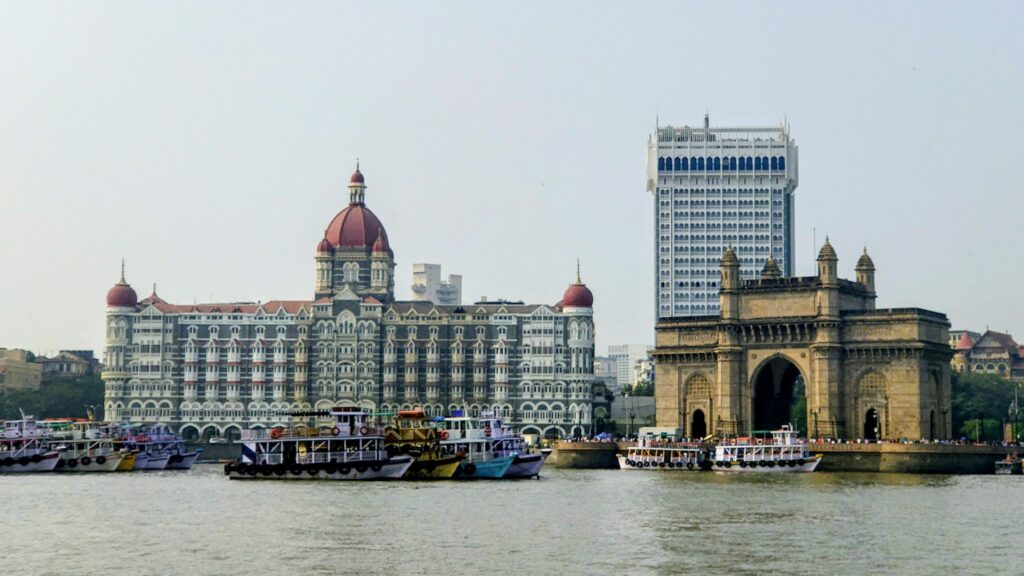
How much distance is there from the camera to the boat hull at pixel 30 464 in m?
122

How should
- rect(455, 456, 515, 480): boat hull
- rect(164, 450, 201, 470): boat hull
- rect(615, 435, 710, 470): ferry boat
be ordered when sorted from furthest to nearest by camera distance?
1. rect(164, 450, 201, 470): boat hull
2. rect(615, 435, 710, 470): ferry boat
3. rect(455, 456, 515, 480): boat hull

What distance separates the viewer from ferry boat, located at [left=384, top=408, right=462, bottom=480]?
10550cm

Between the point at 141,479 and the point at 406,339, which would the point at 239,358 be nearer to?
the point at 406,339

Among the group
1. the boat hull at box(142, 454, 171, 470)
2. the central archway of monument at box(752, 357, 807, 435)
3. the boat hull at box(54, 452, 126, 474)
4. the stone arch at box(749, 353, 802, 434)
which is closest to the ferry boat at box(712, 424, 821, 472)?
the stone arch at box(749, 353, 802, 434)

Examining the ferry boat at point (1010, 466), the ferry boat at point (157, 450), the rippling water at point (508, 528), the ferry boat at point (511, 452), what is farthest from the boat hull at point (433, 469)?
the ferry boat at point (1010, 466)

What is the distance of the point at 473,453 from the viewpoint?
10906 centimetres

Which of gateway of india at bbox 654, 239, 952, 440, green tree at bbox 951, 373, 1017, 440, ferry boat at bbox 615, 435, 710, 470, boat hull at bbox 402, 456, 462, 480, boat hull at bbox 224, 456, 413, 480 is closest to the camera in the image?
boat hull at bbox 224, 456, 413, 480

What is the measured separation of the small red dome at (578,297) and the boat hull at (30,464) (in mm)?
74622

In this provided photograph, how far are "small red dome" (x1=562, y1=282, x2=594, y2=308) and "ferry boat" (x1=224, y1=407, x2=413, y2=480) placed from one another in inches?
3206

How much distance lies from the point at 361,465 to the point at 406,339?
82.9 meters

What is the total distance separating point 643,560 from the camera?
190 feet

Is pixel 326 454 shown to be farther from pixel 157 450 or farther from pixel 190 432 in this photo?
pixel 190 432

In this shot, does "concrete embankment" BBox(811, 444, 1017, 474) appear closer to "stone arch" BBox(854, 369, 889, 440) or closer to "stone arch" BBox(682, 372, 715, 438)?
"stone arch" BBox(854, 369, 889, 440)

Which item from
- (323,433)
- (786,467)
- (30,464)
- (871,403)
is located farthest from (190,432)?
(786,467)
